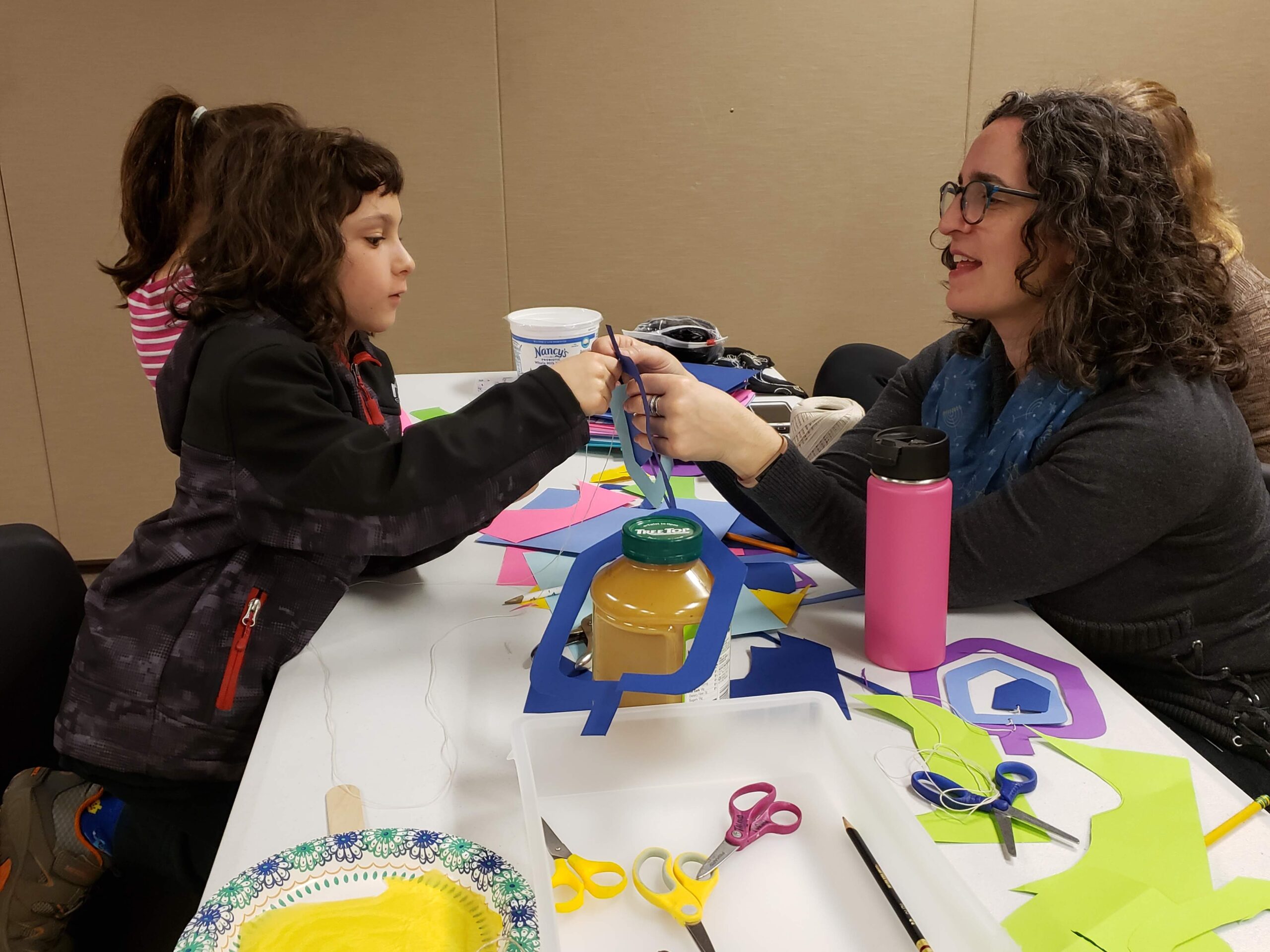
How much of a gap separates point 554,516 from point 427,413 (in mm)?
627

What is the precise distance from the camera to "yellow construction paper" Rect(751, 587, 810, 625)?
3.46 feet

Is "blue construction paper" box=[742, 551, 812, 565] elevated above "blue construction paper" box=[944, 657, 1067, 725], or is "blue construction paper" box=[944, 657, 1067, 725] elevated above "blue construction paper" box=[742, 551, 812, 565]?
"blue construction paper" box=[944, 657, 1067, 725]

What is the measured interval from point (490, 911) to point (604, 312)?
8.54 ft

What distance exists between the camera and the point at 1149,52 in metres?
2.96

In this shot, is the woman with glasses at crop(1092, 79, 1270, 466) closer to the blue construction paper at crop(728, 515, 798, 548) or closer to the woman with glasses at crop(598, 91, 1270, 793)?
the woman with glasses at crop(598, 91, 1270, 793)

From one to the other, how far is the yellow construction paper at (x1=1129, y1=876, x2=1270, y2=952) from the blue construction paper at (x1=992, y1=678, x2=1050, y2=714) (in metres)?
0.23

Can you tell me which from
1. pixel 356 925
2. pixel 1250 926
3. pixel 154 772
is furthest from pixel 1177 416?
pixel 154 772

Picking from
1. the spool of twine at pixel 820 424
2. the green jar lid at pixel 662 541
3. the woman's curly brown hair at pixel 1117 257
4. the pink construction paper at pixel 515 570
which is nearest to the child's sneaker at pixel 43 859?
the pink construction paper at pixel 515 570

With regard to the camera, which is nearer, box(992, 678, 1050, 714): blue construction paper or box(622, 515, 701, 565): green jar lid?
box(622, 515, 701, 565): green jar lid

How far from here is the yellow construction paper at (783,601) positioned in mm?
1054

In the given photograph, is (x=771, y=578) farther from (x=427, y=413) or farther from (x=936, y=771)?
(x=427, y=413)

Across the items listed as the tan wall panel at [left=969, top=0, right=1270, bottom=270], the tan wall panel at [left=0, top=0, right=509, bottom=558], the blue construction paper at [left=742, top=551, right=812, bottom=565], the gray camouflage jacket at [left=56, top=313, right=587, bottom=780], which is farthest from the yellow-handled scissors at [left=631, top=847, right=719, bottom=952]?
the tan wall panel at [left=969, top=0, right=1270, bottom=270]

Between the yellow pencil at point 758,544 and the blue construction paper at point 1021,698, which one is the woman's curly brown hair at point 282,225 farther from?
the blue construction paper at point 1021,698

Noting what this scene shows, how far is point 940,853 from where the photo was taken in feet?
1.98
